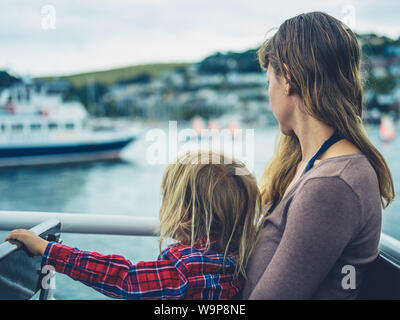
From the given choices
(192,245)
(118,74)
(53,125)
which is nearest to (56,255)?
(192,245)

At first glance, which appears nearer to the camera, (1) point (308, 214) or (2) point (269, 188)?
(1) point (308, 214)

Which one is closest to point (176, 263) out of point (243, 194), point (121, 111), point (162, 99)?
point (243, 194)

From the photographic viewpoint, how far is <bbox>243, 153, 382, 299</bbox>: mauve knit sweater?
0.57 meters

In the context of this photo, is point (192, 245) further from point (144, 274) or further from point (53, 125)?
point (53, 125)

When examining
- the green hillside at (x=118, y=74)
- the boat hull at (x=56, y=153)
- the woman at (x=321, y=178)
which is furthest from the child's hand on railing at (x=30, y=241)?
Answer: the green hillside at (x=118, y=74)

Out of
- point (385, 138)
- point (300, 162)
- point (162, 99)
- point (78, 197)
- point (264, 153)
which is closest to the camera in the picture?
point (300, 162)

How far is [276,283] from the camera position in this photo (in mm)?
600

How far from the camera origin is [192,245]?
2.30 feet

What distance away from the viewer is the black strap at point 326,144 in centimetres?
69

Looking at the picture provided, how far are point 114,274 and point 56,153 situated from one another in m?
17.6

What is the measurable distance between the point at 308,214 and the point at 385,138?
1008 inches

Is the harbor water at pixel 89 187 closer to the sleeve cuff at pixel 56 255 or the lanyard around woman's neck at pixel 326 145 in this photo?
the lanyard around woman's neck at pixel 326 145
